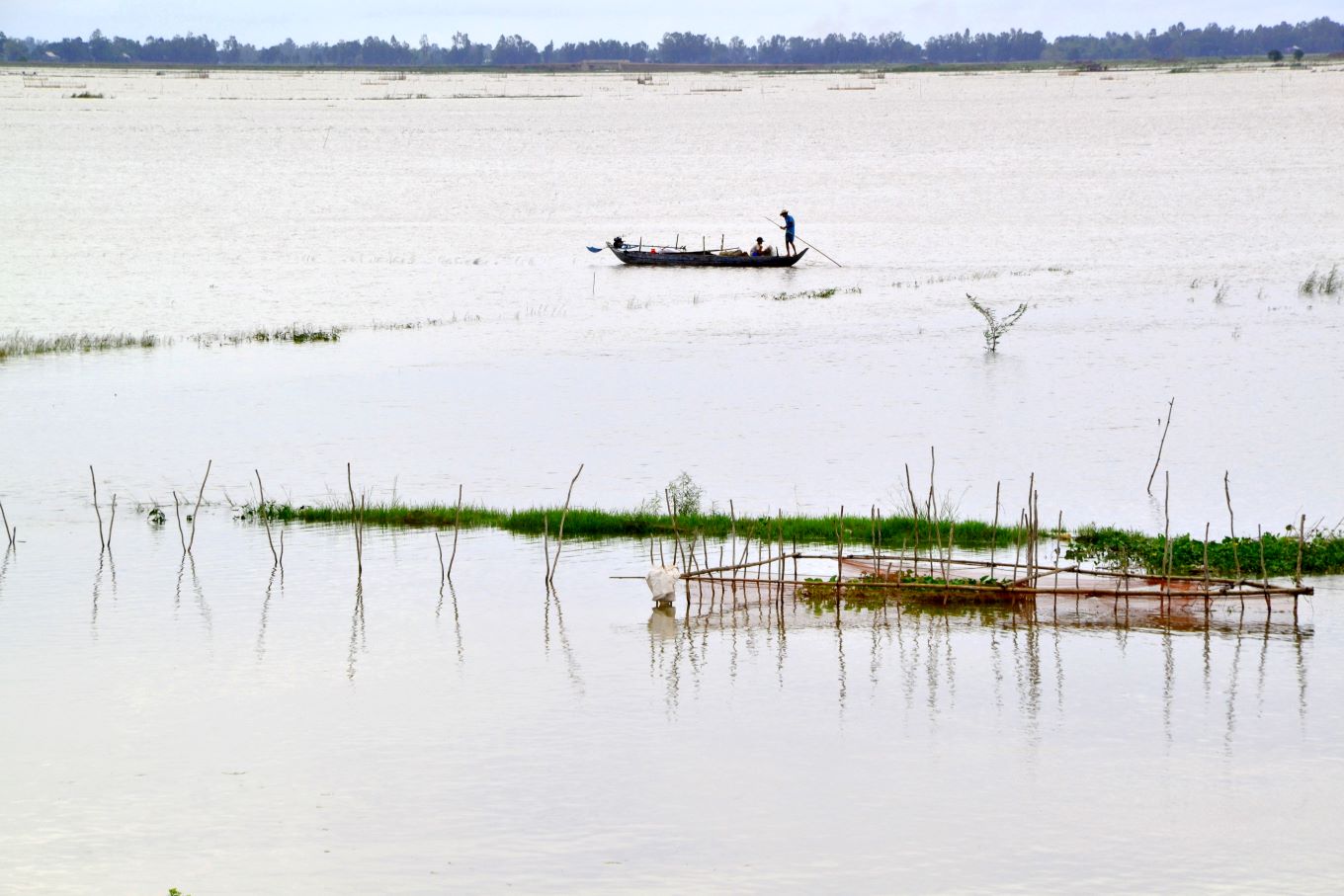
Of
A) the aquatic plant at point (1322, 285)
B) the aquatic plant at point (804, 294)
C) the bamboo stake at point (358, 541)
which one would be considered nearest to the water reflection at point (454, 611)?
the bamboo stake at point (358, 541)

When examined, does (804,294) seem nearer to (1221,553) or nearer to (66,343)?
(66,343)

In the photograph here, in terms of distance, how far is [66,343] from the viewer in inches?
1086

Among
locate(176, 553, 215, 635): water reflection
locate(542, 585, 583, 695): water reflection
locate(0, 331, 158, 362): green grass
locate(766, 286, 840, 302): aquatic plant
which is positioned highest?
locate(766, 286, 840, 302): aquatic plant

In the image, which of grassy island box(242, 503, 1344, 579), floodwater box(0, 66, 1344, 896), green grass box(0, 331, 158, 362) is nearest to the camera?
floodwater box(0, 66, 1344, 896)

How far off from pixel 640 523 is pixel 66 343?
52.1 feet

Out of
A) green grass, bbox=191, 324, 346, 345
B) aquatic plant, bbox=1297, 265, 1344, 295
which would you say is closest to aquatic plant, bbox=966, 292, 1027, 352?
aquatic plant, bbox=1297, 265, 1344, 295

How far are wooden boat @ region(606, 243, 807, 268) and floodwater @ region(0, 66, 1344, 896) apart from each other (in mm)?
992

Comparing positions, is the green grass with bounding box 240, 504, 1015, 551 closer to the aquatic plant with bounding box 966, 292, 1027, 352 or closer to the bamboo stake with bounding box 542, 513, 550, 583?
the bamboo stake with bounding box 542, 513, 550, 583

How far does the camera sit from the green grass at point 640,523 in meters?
14.7

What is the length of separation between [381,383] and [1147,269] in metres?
19.9

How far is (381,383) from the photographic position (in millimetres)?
24344

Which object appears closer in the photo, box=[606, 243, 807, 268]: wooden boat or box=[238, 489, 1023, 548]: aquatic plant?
box=[238, 489, 1023, 548]: aquatic plant

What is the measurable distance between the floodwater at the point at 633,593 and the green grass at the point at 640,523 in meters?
0.46

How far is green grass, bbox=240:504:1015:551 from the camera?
14.7 metres
